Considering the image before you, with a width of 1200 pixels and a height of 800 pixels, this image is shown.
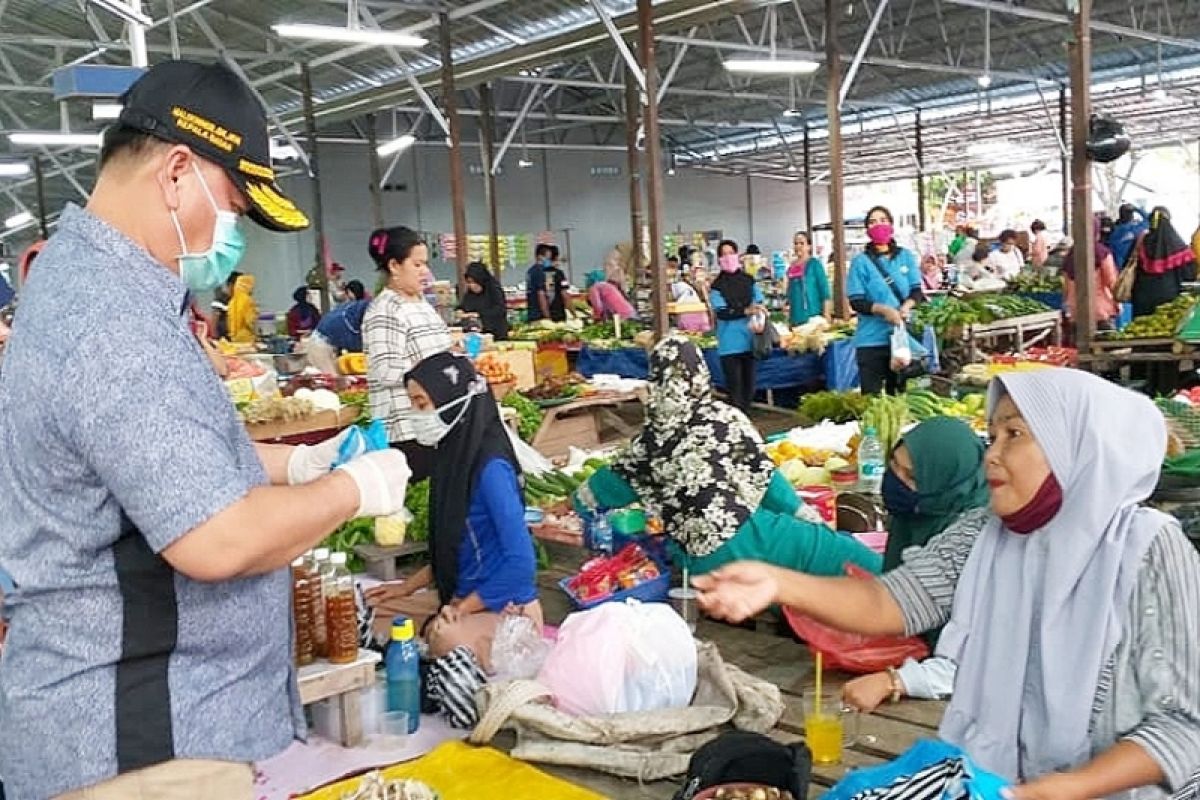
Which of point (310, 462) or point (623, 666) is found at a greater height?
point (310, 462)

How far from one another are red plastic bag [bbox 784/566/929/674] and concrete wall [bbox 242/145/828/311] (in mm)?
16678

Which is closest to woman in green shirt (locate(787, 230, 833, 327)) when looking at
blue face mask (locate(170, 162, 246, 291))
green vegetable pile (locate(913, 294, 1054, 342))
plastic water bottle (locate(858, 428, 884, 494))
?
green vegetable pile (locate(913, 294, 1054, 342))

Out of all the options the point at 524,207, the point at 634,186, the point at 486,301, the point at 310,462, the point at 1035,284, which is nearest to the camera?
the point at 310,462

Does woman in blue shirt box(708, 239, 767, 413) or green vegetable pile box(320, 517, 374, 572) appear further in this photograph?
woman in blue shirt box(708, 239, 767, 413)

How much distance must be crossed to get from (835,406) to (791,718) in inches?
193

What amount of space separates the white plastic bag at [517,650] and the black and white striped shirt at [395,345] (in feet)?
6.96

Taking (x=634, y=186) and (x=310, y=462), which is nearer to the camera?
(x=310, y=462)

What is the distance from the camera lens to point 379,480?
1781 millimetres

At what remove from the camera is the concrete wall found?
72.1ft

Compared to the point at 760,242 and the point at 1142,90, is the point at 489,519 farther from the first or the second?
the point at 760,242

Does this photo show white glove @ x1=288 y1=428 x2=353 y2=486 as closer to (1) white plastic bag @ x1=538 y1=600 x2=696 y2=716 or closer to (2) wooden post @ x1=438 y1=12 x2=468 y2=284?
(1) white plastic bag @ x1=538 y1=600 x2=696 y2=716

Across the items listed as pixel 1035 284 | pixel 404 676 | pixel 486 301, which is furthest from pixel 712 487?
pixel 1035 284

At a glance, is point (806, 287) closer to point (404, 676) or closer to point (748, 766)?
point (404, 676)

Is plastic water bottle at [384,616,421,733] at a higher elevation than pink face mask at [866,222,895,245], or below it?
below
